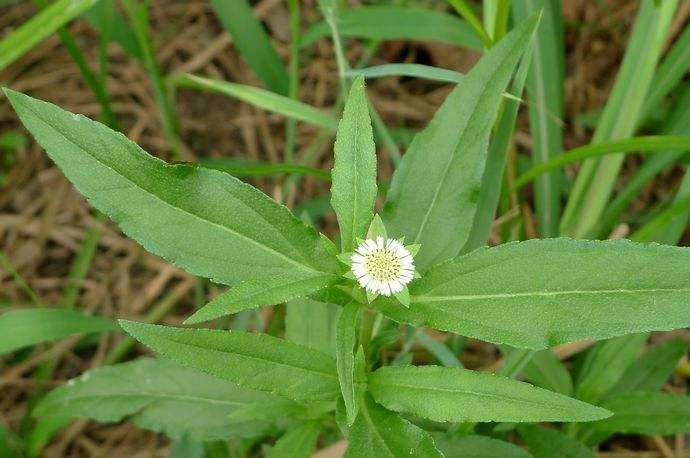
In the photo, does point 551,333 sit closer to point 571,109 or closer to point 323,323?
point 323,323

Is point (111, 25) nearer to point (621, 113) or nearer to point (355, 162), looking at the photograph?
point (355, 162)

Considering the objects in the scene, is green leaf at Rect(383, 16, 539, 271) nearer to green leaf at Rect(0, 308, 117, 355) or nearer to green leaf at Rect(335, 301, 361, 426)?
green leaf at Rect(335, 301, 361, 426)

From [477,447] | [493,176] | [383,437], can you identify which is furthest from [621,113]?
[383,437]

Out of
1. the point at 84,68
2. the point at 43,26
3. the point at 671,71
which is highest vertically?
the point at 671,71

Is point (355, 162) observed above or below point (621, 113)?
below

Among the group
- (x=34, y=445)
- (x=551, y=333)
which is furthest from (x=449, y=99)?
(x=34, y=445)

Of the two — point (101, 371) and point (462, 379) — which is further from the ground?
point (101, 371)

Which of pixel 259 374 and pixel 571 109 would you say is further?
pixel 571 109
